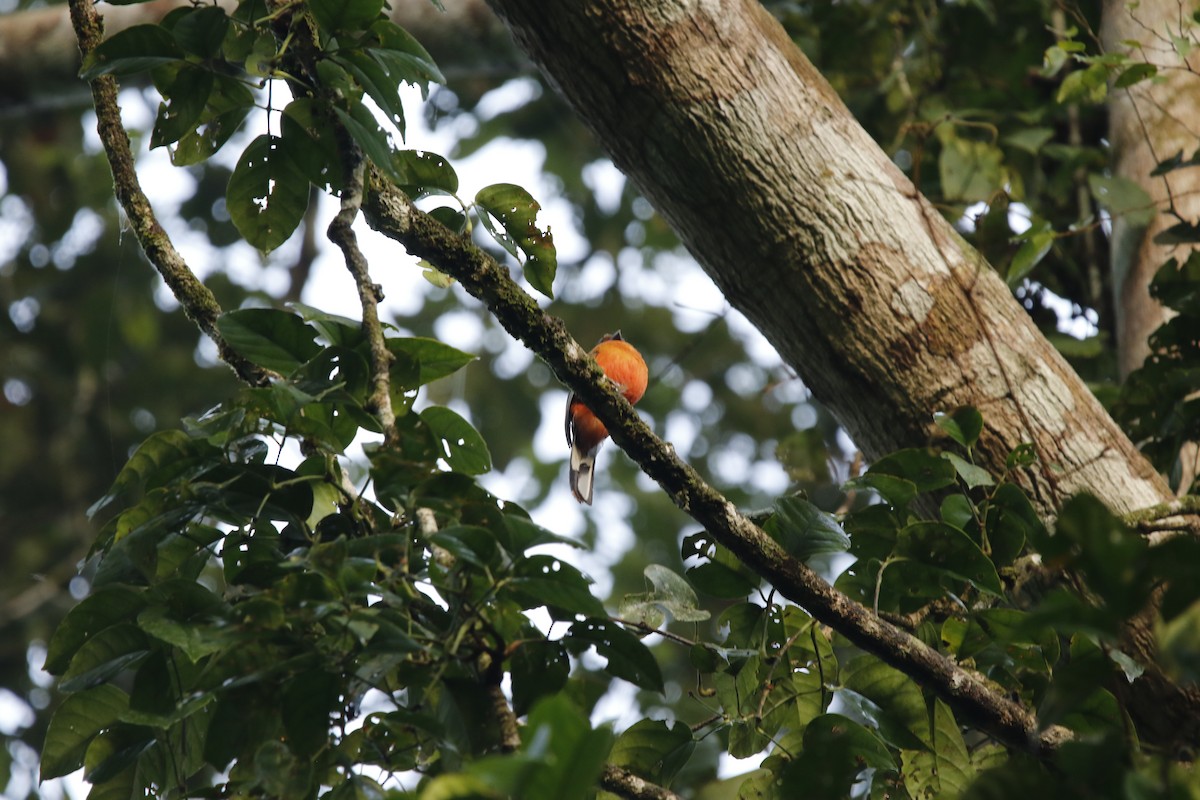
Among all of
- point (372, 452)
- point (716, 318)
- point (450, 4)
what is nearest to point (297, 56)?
point (372, 452)

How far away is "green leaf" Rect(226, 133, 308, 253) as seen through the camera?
74.5 inches

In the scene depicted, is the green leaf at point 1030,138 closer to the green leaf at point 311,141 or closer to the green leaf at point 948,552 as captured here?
the green leaf at point 948,552

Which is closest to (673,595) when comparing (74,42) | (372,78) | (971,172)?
(372,78)

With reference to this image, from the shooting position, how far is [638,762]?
1773 mm

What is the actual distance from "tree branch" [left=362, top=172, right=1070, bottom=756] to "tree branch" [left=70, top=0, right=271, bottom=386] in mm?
360

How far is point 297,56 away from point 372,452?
84cm

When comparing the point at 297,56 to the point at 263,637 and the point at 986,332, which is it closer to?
the point at 263,637

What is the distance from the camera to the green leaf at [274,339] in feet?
5.38

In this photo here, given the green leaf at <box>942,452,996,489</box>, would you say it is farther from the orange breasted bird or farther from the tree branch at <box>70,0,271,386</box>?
the orange breasted bird

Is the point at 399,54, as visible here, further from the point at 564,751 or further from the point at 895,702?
the point at 895,702

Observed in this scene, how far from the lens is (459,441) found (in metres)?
1.66

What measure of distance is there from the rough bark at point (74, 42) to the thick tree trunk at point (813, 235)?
8.47 feet

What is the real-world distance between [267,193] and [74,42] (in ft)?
11.4

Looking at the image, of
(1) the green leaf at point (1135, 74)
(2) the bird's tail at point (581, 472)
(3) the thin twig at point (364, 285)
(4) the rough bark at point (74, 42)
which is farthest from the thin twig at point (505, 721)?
(4) the rough bark at point (74, 42)
